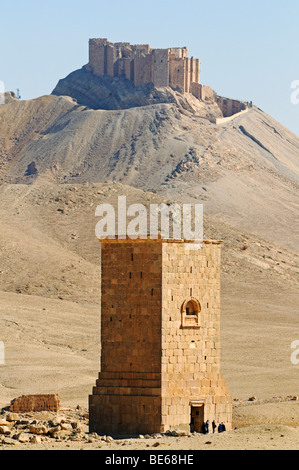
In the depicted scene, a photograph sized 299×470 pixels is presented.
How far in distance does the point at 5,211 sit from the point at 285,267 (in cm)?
1621

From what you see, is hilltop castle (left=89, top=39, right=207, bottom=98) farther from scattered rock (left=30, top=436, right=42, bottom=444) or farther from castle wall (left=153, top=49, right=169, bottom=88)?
scattered rock (left=30, top=436, right=42, bottom=444)

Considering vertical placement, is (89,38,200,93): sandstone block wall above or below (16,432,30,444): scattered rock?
above

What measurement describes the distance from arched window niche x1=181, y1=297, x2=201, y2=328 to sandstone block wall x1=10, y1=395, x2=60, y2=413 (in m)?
4.68

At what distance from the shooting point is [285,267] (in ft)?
227

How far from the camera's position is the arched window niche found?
82.2 ft

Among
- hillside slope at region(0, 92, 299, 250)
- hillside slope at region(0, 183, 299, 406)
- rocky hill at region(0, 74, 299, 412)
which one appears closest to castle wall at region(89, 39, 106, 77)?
rocky hill at region(0, 74, 299, 412)

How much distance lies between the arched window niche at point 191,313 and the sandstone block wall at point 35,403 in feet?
15.4

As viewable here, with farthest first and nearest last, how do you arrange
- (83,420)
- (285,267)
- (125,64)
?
(125,64), (285,267), (83,420)

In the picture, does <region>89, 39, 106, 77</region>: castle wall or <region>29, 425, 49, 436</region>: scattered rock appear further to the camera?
<region>89, 39, 106, 77</region>: castle wall

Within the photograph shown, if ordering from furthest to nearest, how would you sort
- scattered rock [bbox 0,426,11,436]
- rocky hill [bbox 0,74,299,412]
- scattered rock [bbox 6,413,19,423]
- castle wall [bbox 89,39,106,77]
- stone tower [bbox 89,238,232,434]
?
castle wall [bbox 89,39,106,77] < rocky hill [bbox 0,74,299,412] < stone tower [bbox 89,238,232,434] < scattered rock [bbox 6,413,19,423] < scattered rock [bbox 0,426,11,436]

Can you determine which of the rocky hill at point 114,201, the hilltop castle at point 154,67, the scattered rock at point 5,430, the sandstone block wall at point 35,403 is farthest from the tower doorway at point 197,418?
the hilltop castle at point 154,67

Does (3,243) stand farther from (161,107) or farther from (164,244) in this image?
(161,107)

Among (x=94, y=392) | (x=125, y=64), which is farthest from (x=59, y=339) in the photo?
(x=125, y=64)

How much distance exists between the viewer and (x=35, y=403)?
1119 inches
